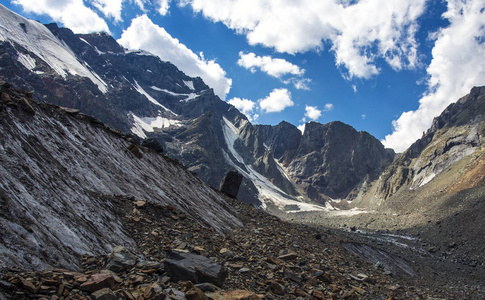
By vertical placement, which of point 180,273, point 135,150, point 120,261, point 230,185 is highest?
point 230,185

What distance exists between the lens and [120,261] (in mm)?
9344

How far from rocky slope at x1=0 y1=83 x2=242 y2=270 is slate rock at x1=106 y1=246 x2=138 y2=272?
103 centimetres

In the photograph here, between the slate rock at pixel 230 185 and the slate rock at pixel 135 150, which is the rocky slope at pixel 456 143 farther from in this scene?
the slate rock at pixel 135 150

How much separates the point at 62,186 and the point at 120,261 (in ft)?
19.0

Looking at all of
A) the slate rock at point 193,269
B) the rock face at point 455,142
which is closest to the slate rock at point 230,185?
the slate rock at point 193,269

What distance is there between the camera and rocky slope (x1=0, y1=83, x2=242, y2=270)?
28.9 feet

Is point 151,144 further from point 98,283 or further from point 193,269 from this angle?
point 98,283

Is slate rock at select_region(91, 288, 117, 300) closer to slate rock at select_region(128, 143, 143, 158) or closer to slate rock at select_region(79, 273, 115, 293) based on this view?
slate rock at select_region(79, 273, 115, 293)

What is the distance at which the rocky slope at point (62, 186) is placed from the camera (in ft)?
28.9

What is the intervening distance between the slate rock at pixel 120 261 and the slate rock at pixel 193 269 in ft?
4.28

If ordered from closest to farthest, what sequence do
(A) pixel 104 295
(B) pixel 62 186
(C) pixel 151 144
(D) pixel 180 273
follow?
1. (A) pixel 104 295
2. (D) pixel 180 273
3. (B) pixel 62 186
4. (C) pixel 151 144

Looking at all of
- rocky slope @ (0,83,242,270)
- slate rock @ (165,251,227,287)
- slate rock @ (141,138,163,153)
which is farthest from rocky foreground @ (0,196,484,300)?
slate rock @ (141,138,163,153)

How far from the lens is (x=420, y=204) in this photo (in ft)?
417

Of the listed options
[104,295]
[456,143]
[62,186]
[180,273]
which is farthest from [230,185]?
[456,143]
